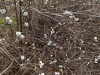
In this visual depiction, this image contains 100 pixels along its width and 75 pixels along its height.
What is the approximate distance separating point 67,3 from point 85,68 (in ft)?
4.35

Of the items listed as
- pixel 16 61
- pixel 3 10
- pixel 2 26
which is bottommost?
pixel 16 61

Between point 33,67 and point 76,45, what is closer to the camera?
point 33,67

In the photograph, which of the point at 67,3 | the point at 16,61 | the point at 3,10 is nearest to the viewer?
the point at 16,61

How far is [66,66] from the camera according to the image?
308 cm

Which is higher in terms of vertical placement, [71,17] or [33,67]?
[71,17]

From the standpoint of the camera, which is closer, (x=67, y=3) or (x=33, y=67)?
(x=33, y=67)

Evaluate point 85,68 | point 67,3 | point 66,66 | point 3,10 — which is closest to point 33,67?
point 66,66

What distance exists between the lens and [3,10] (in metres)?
3.26

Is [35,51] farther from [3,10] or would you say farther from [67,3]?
[67,3]

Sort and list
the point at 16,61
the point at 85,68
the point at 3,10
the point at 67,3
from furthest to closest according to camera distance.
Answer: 1. the point at 67,3
2. the point at 3,10
3. the point at 85,68
4. the point at 16,61

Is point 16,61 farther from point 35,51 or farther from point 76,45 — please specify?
point 76,45

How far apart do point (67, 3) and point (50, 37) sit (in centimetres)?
90

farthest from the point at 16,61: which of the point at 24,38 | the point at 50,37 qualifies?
the point at 50,37

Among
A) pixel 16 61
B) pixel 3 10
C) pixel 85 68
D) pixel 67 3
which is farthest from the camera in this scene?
pixel 67 3
